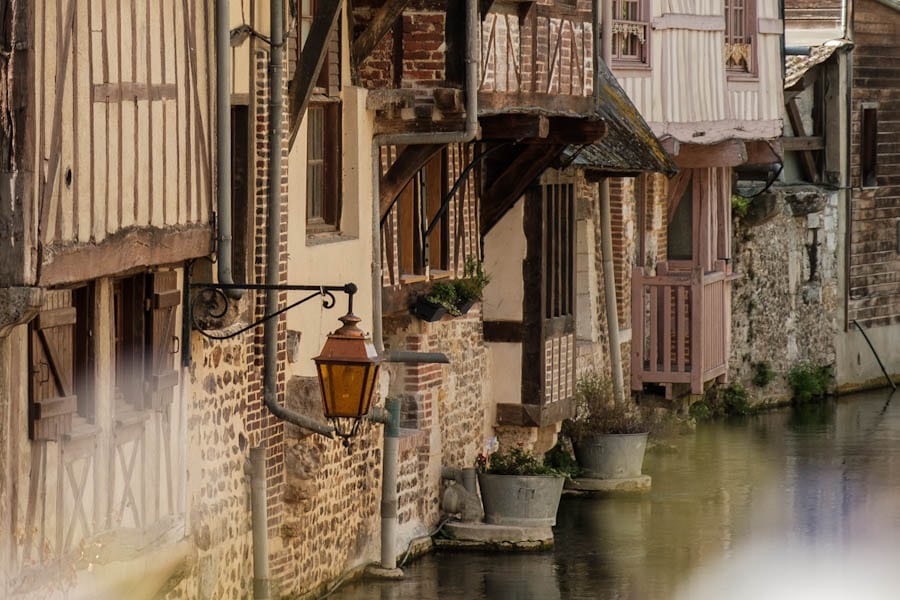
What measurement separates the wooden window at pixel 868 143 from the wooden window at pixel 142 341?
70.4 ft

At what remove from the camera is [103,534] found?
1145 centimetres

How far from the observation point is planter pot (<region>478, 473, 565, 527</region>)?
18.7 meters

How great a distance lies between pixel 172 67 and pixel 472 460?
823 centimetres

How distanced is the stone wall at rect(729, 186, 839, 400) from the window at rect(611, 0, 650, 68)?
18.6ft

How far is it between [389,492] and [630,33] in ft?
29.3

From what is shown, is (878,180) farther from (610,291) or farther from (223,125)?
(223,125)

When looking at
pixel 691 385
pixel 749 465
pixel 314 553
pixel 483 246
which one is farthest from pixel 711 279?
pixel 314 553

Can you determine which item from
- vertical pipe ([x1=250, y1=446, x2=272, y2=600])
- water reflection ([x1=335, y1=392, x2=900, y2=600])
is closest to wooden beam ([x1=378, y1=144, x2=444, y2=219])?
water reflection ([x1=335, y1=392, x2=900, y2=600])

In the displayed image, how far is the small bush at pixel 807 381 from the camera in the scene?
3056 centimetres

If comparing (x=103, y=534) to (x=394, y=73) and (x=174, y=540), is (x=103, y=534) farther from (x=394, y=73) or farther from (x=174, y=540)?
(x=394, y=73)

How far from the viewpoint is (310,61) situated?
48.0ft

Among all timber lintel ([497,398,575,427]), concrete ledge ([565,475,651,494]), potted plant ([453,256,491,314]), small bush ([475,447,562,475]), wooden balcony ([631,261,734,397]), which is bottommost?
concrete ledge ([565,475,651,494])

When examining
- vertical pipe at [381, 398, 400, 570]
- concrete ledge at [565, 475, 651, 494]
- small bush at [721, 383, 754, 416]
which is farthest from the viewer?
small bush at [721, 383, 754, 416]

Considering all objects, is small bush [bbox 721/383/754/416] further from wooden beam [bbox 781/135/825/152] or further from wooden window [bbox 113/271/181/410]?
wooden window [bbox 113/271/181/410]
